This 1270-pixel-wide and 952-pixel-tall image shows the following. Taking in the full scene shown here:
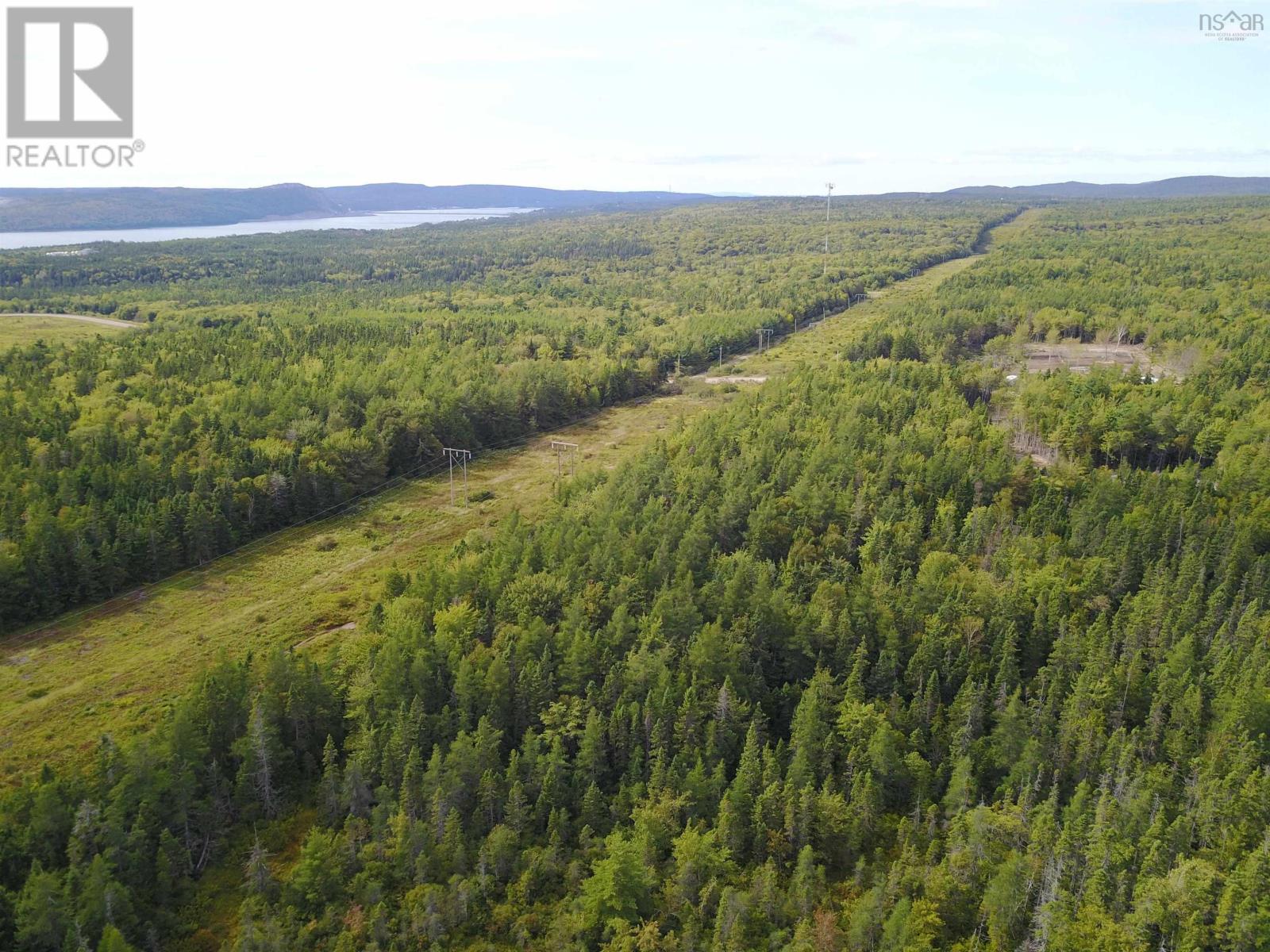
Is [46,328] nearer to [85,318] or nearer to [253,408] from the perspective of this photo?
[85,318]

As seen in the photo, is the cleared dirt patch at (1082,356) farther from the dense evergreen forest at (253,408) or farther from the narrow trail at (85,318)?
the narrow trail at (85,318)

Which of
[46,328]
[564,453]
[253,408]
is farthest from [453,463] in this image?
[46,328]

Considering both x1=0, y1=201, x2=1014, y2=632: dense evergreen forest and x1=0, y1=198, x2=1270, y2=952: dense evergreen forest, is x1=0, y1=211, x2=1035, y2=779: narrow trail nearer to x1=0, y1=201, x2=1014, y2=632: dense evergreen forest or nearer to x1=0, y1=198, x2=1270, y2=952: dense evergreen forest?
x1=0, y1=201, x2=1014, y2=632: dense evergreen forest

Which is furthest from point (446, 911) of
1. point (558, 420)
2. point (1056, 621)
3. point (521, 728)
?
point (558, 420)

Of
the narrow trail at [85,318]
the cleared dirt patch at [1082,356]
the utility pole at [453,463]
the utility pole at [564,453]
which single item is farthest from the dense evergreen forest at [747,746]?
the narrow trail at [85,318]

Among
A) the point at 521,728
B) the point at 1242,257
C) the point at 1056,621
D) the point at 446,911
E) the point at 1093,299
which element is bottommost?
A: the point at 446,911

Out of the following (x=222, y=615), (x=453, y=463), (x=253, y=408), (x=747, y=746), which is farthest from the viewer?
(x=453, y=463)

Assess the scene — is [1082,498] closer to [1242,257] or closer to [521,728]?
[521,728]
